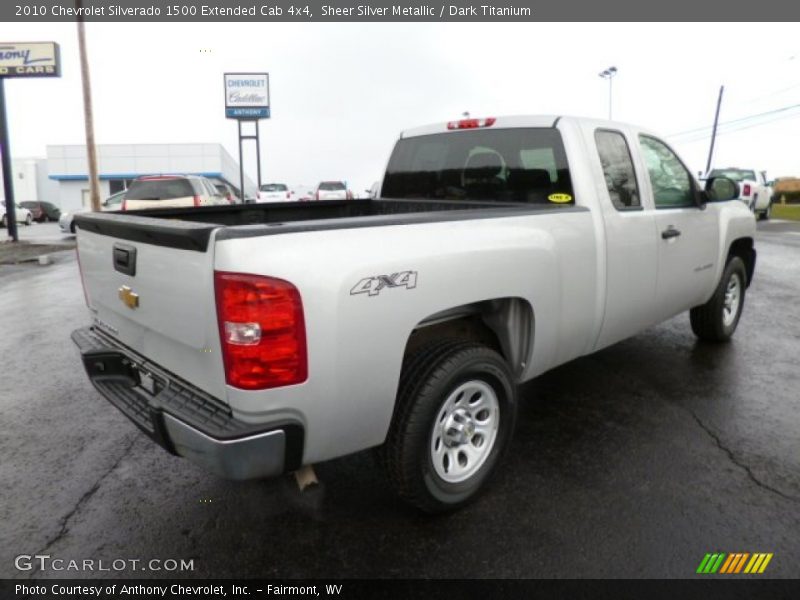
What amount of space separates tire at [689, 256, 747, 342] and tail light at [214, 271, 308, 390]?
4.51 metres

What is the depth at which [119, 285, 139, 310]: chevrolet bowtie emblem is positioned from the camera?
107 inches

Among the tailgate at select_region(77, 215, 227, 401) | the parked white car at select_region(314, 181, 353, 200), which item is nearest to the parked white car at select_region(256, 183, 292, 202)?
the parked white car at select_region(314, 181, 353, 200)

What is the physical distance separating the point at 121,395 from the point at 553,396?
2.98 metres

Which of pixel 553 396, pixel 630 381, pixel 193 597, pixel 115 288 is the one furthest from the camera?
pixel 630 381

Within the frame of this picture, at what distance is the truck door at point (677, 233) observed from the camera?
167 inches

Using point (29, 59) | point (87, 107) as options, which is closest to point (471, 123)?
point (87, 107)

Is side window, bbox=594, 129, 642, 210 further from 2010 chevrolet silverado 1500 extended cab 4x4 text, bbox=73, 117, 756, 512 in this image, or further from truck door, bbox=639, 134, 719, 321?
truck door, bbox=639, 134, 719, 321

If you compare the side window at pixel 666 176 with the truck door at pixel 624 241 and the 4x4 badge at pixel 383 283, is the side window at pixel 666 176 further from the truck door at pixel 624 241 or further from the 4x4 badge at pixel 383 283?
the 4x4 badge at pixel 383 283

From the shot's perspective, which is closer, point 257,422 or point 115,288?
point 257,422

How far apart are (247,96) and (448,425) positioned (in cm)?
4723

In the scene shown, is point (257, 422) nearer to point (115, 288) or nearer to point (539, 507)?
point (115, 288)

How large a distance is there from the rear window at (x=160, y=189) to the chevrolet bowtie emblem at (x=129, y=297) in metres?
12.1

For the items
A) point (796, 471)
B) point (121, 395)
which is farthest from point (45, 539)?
point (796, 471)

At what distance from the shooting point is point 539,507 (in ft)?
9.68
